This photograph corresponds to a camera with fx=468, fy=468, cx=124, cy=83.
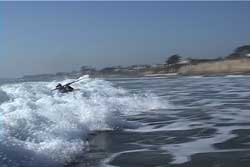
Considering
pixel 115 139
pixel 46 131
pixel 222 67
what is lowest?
pixel 115 139

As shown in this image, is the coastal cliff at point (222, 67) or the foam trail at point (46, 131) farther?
the coastal cliff at point (222, 67)

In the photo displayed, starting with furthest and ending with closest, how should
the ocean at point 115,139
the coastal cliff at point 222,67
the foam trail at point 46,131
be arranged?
the coastal cliff at point 222,67
the ocean at point 115,139
the foam trail at point 46,131

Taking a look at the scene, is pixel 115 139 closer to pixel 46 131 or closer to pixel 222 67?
pixel 46 131

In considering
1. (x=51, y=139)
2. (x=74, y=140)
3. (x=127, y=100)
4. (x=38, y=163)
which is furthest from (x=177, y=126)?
(x=127, y=100)

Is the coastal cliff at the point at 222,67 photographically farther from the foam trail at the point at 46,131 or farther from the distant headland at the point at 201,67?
the foam trail at the point at 46,131

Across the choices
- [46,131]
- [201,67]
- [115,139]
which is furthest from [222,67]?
[46,131]

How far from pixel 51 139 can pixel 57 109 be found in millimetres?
3986

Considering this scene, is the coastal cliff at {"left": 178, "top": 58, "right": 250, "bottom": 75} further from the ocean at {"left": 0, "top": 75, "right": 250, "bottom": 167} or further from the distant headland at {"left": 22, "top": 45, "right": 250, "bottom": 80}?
the ocean at {"left": 0, "top": 75, "right": 250, "bottom": 167}

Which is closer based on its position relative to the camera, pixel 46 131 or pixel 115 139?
pixel 46 131

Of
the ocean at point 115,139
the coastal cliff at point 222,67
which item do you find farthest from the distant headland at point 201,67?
the ocean at point 115,139

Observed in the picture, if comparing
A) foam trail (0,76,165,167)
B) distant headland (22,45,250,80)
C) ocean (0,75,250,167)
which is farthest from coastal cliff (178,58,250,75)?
foam trail (0,76,165,167)

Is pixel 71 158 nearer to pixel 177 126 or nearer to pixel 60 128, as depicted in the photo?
pixel 60 128

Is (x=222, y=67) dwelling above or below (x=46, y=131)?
above

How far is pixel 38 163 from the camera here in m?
8.35
